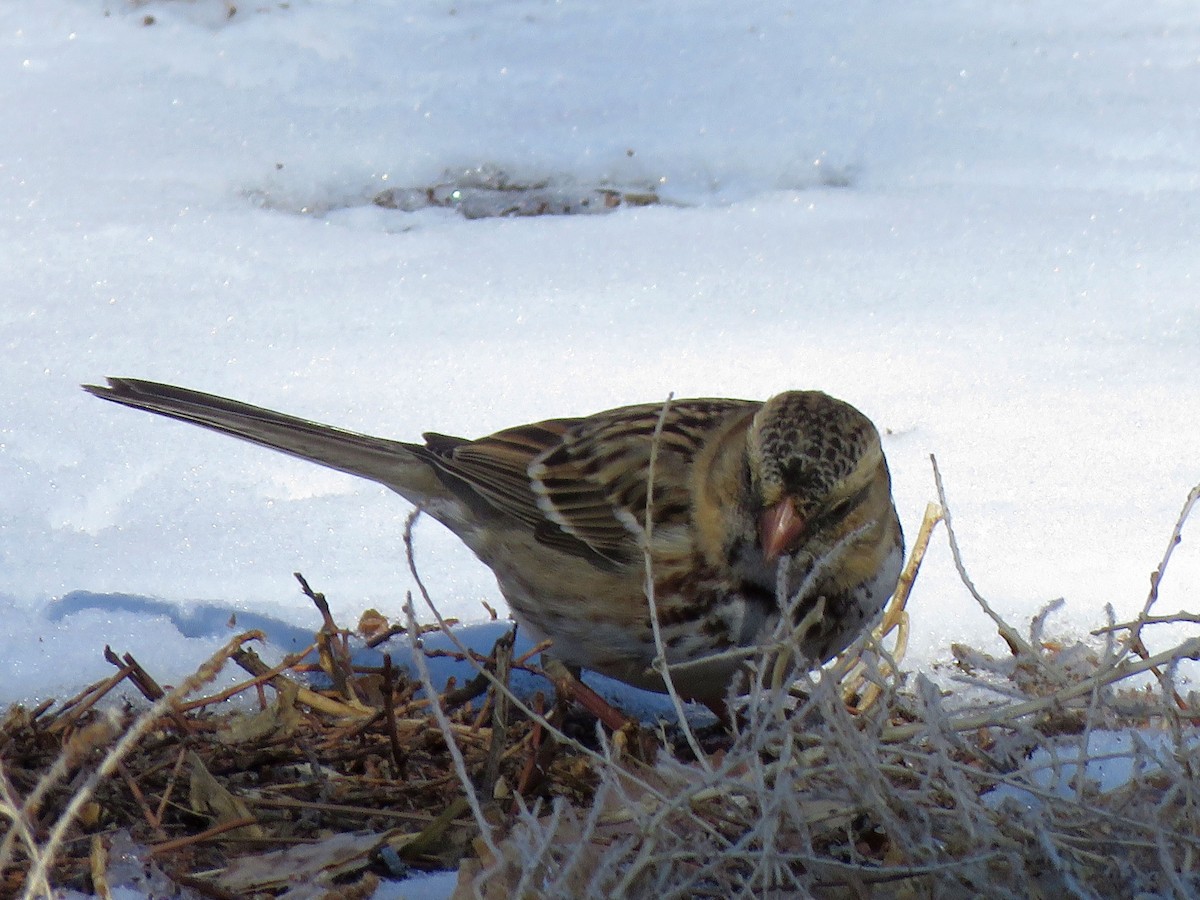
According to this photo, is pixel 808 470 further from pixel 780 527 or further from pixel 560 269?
pixel 560 269

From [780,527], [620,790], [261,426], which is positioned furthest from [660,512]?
[620,790]

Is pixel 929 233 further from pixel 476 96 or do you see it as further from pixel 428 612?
pixel 428 612

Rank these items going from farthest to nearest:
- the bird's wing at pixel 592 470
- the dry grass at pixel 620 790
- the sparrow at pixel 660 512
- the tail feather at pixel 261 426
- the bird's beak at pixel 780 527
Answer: the tail feather at pixel 261 426
the bird's wing at pixel 592 470
the sparrow at pixel 660 512
the bird's beak at pixel 780 527
the dry grass at pixel 620 790

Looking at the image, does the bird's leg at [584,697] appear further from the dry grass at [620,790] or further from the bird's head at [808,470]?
the bird's head at [808,470]

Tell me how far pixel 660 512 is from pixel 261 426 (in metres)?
1.48

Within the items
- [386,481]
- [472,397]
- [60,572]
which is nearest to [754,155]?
[472,397]

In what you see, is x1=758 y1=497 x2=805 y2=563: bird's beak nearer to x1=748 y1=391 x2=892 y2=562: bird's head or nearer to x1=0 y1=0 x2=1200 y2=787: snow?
x1=748 y1=391 x2=892 y2=562: bird's head

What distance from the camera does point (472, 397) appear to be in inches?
238

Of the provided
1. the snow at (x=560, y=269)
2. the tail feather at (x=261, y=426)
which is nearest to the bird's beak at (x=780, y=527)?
the snow at (x=560, y=269)

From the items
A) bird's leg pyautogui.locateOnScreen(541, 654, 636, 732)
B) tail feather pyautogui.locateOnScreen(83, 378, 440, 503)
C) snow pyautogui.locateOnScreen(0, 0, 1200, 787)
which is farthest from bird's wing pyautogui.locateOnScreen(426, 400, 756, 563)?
bird's leg pyautogui.locateOnScreen(541, 654, 636, 732)

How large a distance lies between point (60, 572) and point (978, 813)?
10.3 feet

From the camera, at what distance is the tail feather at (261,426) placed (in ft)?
16.4

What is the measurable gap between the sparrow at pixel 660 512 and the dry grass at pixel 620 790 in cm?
22

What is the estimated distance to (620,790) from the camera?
2.61 meters
